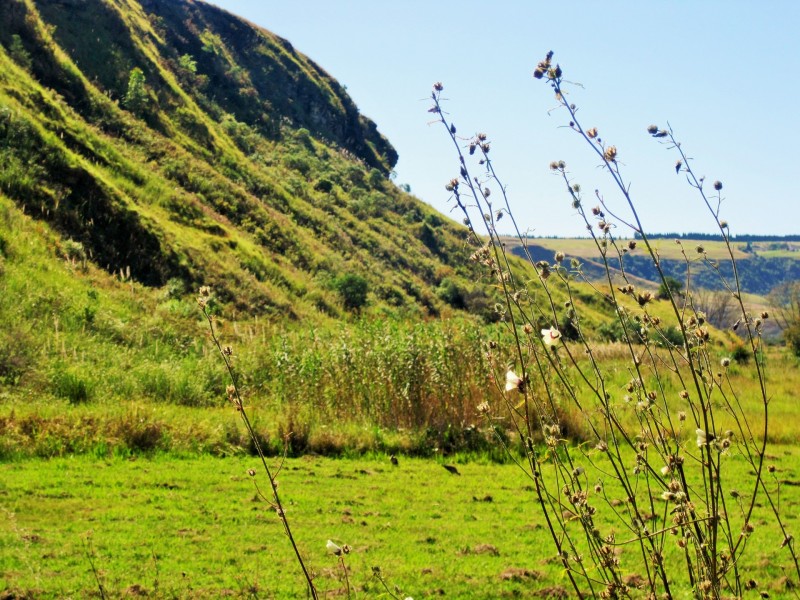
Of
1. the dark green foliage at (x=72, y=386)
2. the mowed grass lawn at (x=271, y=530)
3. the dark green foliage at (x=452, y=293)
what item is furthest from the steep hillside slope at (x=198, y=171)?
the mowed grass lawn at (x=271, y=530)

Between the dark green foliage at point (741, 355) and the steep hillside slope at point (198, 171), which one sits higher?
the steep hillside slope at point (198, 171)

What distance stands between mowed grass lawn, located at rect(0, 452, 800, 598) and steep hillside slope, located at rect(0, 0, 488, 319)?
11.5 metres

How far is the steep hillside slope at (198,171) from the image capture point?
71.6 ft

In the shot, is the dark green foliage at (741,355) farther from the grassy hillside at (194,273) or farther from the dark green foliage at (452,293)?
the dark green foliage at (452,293)

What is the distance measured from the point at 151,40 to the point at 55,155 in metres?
29.1

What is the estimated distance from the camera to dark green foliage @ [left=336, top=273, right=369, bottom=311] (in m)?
31.4

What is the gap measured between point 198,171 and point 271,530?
91.4 feet

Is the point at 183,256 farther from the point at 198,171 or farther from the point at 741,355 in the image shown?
the point at 741,355

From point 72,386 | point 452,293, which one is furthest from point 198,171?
point 72,386

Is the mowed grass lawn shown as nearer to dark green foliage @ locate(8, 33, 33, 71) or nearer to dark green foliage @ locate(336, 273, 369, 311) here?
dark green foliage @ locate(336, 273, 369, 311)

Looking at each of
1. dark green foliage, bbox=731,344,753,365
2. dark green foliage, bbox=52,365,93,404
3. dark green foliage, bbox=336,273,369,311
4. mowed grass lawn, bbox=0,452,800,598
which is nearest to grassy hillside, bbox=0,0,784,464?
dark green foliage, bbox=52,365,93,404

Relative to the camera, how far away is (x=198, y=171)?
3244cm

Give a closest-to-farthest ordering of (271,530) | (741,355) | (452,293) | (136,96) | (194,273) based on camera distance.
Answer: (271,530) → (194,273) → (741,355) → (136,96) → (452,293)

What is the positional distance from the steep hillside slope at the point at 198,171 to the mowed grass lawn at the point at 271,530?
11.5 m
